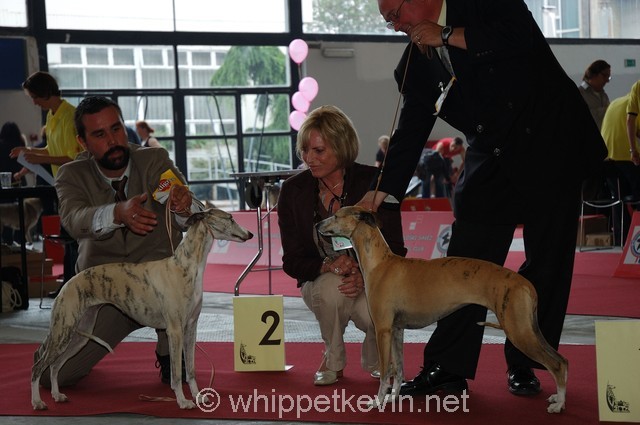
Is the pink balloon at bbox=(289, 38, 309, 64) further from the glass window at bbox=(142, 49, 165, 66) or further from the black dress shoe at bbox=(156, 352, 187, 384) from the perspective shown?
the black dress shoe at bbox=(156, 352, 187, 384)

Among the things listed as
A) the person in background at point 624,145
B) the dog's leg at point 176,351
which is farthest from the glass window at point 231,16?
the dog's leg at point 176,351

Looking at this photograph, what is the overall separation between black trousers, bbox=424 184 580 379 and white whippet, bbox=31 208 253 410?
34.2 inches

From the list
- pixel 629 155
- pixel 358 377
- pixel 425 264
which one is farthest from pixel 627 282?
pixel 425 264

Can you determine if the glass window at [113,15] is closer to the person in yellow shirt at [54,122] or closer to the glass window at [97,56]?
the glass window at [97,56]

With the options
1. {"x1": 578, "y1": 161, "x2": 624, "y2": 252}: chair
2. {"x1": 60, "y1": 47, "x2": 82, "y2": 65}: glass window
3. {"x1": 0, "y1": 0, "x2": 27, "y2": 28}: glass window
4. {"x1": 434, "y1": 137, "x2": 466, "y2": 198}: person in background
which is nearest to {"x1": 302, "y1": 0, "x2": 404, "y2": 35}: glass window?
{"x1": 434, "y1": 137, "x2": 466, "y2": 198}: person in background

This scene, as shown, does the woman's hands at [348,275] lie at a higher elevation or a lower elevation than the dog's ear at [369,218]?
lower

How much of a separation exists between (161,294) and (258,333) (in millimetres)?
895

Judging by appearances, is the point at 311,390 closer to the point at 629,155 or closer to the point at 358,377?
the point at 358,377

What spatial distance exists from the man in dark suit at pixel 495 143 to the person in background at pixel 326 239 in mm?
353

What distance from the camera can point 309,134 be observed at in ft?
13.2

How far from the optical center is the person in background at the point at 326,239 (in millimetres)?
3973

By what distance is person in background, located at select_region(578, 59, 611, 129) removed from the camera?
411 inches

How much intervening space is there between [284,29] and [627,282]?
39.1 ft

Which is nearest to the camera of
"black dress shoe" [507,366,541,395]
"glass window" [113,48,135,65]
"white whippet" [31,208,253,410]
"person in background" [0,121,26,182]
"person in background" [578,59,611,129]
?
"white whippet" [31,208,253,410]
